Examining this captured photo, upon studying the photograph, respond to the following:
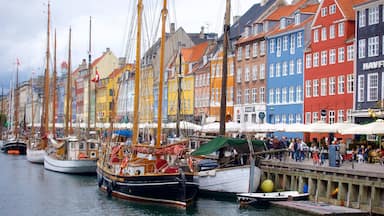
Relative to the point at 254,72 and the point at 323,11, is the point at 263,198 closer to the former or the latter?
the point at 323,11

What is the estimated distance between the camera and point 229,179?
40.9m

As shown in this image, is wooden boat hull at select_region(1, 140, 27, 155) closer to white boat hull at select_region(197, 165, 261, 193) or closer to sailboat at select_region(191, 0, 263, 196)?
sailboat at select_region(191, 0, 263, 196)

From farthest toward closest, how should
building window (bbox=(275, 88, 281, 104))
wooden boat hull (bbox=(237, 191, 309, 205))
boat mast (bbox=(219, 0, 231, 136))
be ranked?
building window (bbox=(275, 88, 281, 104)), boat mast (bbox=(219, 0, 231, 136)), wooden boat hull (bbox=(237, 191, 309, 205))

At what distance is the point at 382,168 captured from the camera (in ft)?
119

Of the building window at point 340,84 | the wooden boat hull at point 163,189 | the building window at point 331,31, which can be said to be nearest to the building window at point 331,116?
the building window at point 340,84

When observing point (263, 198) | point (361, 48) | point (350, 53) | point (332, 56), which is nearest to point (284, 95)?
point (332, 56)

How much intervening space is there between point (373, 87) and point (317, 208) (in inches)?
861

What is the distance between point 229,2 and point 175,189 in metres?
14.1

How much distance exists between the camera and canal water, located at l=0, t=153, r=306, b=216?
121 ft

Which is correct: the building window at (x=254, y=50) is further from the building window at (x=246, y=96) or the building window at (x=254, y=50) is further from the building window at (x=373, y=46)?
the building window at (x=373, y=46)

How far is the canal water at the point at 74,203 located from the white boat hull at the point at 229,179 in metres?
1.00

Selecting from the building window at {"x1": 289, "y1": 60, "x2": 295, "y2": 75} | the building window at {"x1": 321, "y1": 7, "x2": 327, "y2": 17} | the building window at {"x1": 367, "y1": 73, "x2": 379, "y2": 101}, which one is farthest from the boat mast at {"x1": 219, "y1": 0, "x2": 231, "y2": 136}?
the building window at {"x1": 289, "y1": 60, "x2": 295, "y2": 75}

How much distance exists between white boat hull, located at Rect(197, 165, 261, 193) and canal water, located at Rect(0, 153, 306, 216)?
3.29ft

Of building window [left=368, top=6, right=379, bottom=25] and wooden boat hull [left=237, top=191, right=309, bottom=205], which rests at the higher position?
building window [left=368, top=6, right=379, bottom=25]
